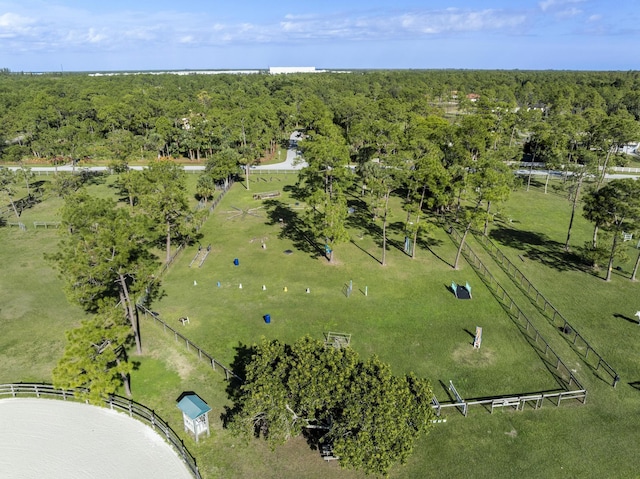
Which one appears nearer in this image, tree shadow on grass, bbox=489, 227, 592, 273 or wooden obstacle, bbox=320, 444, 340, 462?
wooden obstacle, bbox=320, 444, 340, 462

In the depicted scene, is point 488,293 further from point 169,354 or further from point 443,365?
point 169,354

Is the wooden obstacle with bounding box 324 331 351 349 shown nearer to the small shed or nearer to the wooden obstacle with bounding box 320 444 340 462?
the wooden obstacle with bounding box 320 444 340 462

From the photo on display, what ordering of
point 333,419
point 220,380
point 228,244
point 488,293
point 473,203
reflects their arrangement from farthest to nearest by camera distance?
point 473,203 < point 228,244 < point 488,293 < point 220,380 < point 333,419

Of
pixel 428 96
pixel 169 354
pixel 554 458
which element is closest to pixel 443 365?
pixel 554 458

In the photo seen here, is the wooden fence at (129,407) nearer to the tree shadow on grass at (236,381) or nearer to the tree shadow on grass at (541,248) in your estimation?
the tree shadow on grass at (236,381)

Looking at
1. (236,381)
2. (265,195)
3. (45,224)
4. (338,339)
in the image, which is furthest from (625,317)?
(45,224)

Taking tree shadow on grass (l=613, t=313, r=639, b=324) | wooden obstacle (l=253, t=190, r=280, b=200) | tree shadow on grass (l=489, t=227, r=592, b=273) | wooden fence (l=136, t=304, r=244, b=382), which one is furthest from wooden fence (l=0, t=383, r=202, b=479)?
wooden obstacle (l=253, t=190, r=280, b=200)
